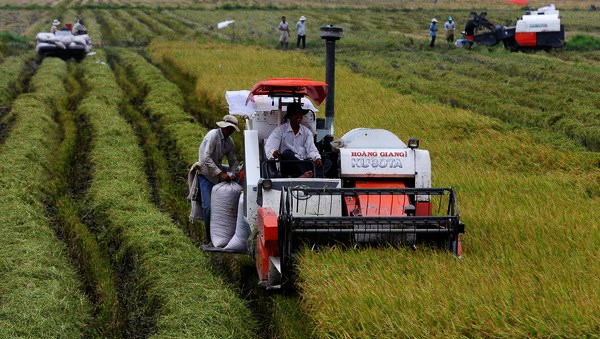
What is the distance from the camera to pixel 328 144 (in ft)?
31.5

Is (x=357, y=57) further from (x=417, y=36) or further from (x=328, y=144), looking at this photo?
(x=328, y=144)

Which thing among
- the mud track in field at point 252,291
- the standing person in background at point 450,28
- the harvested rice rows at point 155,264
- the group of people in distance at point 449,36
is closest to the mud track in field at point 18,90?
the harvested rice rows at point 155,264

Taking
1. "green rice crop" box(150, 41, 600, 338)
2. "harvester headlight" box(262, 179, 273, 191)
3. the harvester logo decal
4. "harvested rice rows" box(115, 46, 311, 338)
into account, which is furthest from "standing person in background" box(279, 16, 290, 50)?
"harvester headlight" box(262, 179, 273, 191)

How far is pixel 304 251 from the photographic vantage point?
7766 millimetres

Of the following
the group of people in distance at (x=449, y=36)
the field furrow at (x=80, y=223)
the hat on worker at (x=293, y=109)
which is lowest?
the group of people in distance at (x=449, y=36)

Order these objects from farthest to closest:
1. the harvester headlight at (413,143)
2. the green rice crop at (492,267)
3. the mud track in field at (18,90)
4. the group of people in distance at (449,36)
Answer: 1. the group of people in distance at (449,36)
2. the mud track in field at (18,90)
3. the harvester headlight at (413,143)
4. the green rice crop at (492,267)

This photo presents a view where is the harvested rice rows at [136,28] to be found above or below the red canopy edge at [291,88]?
below

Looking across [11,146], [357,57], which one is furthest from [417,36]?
[11,146]

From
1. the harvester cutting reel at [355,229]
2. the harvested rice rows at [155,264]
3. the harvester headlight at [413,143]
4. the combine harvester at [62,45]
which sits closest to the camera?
the harvested rice rows at [155,264]

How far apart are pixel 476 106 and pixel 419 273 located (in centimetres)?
1346

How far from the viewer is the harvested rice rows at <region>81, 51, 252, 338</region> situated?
285 inches

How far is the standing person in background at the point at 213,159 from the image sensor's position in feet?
31.2

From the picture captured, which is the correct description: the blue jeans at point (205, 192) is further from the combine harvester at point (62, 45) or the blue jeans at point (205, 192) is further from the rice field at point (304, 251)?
the combine harvester at point (62, 45)

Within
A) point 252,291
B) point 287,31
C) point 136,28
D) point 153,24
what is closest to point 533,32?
point 287,31
